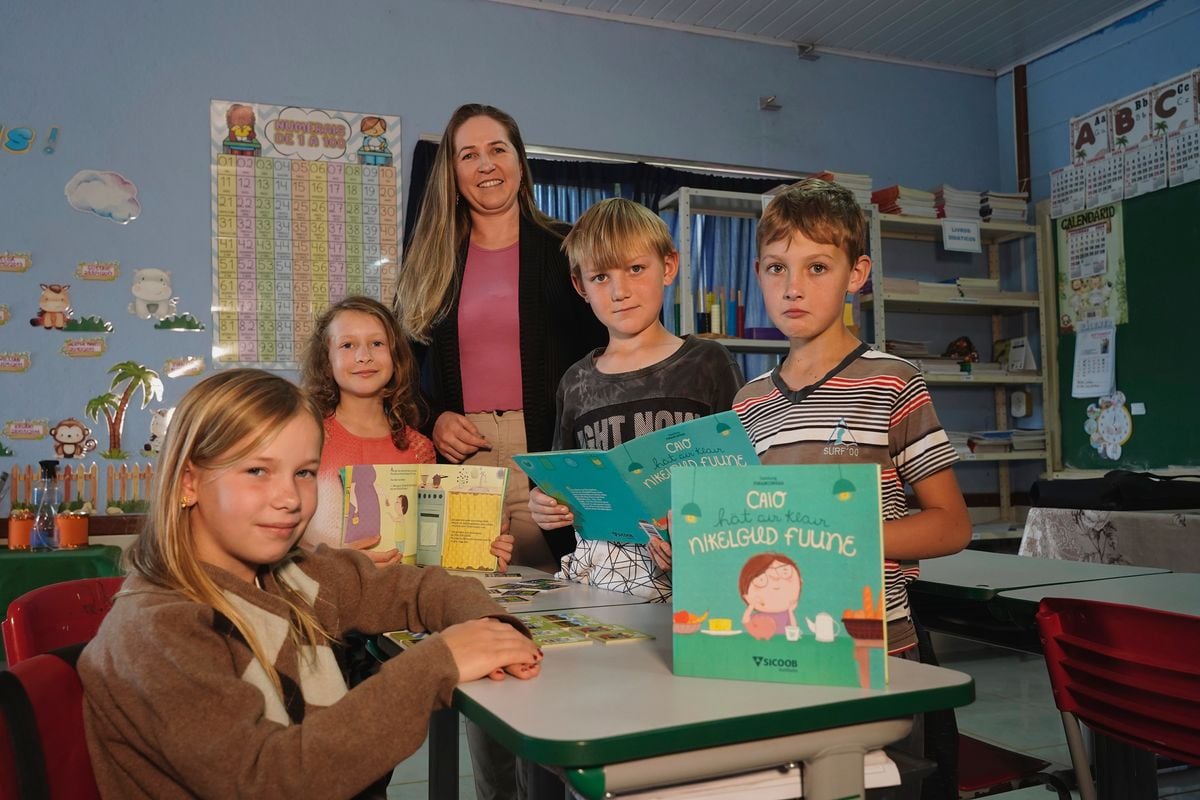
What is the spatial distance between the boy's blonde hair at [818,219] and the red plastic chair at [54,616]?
126 cm

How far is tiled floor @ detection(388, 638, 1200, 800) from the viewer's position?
2.62 m

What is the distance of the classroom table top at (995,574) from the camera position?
1.91 meters

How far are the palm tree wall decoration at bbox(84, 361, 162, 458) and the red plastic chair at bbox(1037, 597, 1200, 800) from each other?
3601 mm

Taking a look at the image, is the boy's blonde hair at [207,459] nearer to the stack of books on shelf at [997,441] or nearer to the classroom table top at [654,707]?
the classroom table top at [654,707]

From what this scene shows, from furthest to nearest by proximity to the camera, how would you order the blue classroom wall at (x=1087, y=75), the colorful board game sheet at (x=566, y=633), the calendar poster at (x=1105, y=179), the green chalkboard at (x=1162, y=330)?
the calendar poster at (x=1105, y=179)
the blue classroom wall at (x=1087, y=75)
the green chalkboard at (x=1162, y=330)
the colorful board game sheet at (x=566, y=633)

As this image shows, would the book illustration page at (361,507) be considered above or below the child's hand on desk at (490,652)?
above

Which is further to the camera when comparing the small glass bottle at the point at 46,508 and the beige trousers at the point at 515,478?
the small glass bottle at the point at 46,508

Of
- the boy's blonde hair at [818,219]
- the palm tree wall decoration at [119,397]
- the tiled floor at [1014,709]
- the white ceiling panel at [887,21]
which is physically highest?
the white ceiling panel at [887,21]

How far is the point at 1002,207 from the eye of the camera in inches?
196

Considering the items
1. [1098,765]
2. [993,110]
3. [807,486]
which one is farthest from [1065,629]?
[993,110]

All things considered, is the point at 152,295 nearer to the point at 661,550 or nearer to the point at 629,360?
the point at 629,360

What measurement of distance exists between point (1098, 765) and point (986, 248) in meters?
4.13

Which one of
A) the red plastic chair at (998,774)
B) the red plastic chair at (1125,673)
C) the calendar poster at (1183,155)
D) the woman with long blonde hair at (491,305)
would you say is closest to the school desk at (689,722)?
the red plastic chair at (1125,673)

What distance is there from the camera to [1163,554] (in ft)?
9.47
